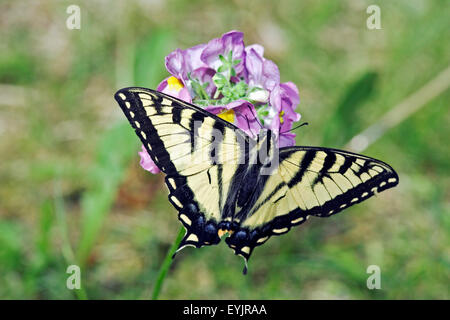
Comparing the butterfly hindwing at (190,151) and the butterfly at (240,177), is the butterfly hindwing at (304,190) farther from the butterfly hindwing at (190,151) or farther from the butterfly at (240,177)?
the butterfly hindwing at (190,151)

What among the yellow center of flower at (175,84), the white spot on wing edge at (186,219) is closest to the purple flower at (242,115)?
the yellow center of flower at (175,84)

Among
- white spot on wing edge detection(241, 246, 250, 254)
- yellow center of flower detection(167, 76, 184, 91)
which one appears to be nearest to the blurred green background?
white spot on wing edge detection(241, 246, 250, 254)

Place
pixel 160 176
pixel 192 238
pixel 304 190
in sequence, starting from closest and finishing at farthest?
pixel 192 238 → pixel 304 190 → pixel 160 176

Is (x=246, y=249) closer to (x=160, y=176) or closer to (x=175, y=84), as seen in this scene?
(x=175, y=84)

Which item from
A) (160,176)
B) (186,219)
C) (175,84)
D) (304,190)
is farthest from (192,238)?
(160,176)

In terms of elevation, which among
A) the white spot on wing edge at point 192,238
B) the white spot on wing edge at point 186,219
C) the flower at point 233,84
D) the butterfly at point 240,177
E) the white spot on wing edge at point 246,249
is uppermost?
the flower at point 233,84

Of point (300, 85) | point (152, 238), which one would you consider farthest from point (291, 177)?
point (300, 85)

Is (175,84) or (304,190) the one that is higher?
(175,84)
